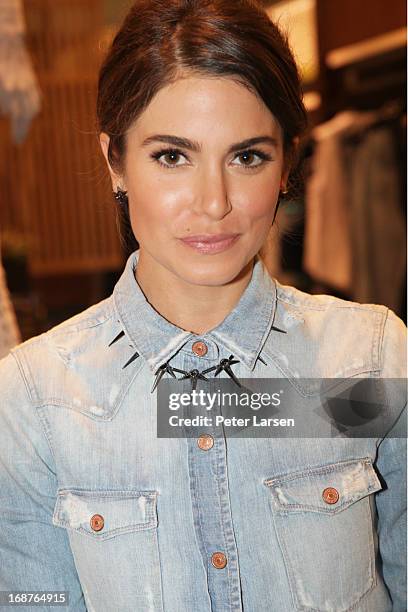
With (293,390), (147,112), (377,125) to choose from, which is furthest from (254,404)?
(377,125)

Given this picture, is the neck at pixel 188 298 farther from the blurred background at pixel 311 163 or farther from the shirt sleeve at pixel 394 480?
Result: the blurred background at pixel 311 163

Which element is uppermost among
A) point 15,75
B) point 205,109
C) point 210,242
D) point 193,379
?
point 15,75

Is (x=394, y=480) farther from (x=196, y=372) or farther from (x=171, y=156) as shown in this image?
(x=171, y=156)

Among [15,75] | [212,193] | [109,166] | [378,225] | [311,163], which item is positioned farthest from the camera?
[311,163]

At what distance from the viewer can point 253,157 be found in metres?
0.74

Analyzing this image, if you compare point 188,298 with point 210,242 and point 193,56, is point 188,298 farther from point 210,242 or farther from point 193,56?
point 193,56

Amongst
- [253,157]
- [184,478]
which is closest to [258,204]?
[253,157]

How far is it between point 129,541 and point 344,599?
7.6 inches

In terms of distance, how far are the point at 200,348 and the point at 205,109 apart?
0.21m

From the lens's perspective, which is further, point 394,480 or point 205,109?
point 394,480

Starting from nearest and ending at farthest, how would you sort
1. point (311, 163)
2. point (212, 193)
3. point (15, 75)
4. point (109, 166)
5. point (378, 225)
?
point (212, 193)
point (109, 166)
point (15, 75)
point (378, 225)
point (311, 163)

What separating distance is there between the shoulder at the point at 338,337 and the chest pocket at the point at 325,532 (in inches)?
3.5

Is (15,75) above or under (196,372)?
above

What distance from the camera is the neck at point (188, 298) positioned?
31.5 inches
